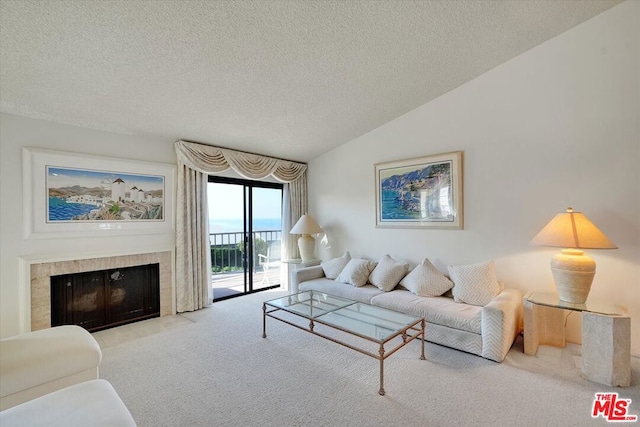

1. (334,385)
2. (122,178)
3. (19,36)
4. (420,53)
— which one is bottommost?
(334,385)

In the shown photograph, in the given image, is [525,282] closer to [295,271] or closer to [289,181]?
[295,271]

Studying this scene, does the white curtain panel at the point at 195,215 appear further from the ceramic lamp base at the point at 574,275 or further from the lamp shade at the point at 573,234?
the ceramic lamp base at the point at 574,275

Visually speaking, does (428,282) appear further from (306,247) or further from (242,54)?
(242,54)

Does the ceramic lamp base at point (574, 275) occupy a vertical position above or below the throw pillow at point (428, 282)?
above

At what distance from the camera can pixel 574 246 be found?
92.3 inches

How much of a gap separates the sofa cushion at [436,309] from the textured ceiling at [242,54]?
7.62 feet

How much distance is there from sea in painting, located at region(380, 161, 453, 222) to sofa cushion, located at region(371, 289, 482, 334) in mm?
1029

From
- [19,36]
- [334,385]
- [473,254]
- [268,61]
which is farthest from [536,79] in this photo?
[19,36]

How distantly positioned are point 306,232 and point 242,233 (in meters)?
1.09

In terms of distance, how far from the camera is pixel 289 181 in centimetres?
514

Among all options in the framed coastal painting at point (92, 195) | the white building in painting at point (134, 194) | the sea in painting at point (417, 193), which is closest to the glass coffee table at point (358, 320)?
the sea in painting at point (417, 193)

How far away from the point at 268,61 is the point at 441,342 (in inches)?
122

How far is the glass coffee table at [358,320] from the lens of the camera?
2293 millimetres

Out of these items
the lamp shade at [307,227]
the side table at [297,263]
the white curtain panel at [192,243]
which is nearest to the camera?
the white curtain panel at [192,243]
